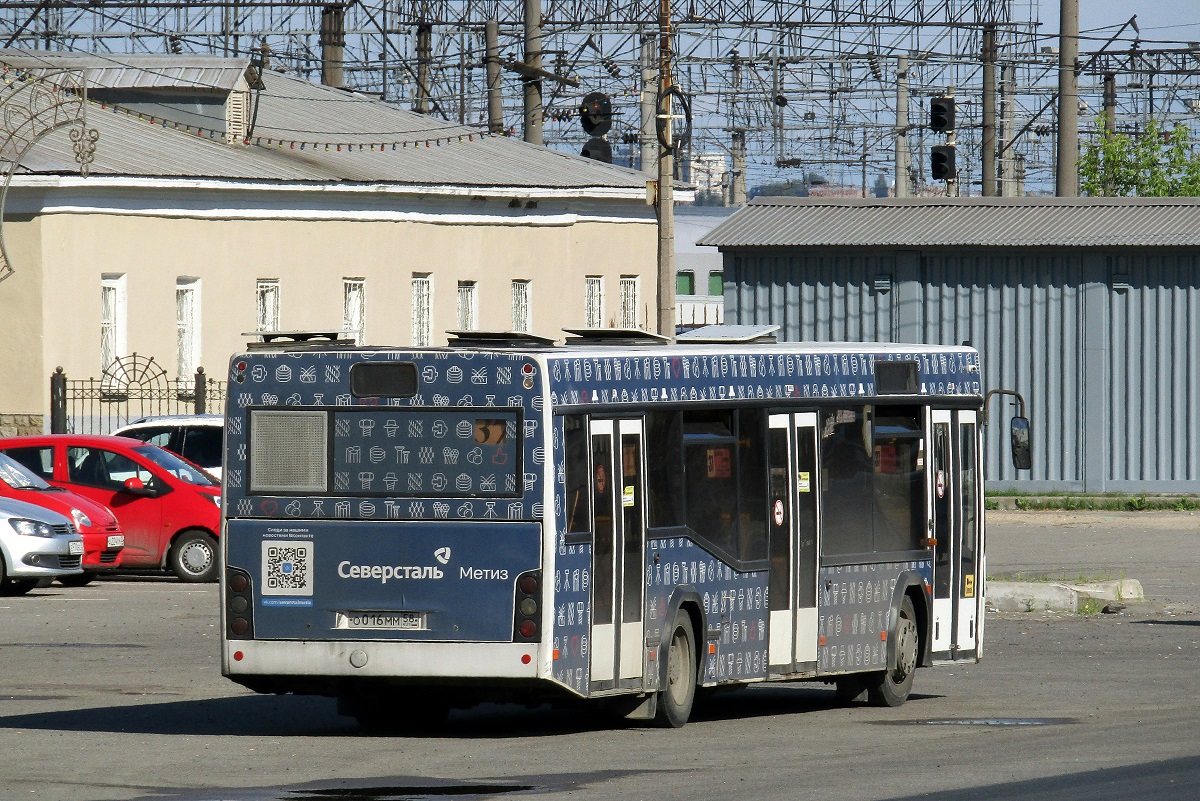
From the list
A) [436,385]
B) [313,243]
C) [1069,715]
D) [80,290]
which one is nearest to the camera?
[436,385]

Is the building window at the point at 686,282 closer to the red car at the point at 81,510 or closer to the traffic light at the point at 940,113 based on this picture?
the traffic light at the point at 940,113

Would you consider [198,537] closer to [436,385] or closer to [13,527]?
[13,527]

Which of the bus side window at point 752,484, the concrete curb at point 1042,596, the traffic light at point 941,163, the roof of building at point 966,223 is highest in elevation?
the traffic light at point 941,163

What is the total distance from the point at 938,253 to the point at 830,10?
39.8 ft

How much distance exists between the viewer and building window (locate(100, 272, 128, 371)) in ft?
116

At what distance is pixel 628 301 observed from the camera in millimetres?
48250

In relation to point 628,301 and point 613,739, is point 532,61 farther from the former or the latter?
point 613,739

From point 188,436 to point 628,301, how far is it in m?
22.0

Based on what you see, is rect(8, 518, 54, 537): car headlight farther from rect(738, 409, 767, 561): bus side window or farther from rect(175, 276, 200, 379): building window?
rect(175, 276, 200, 379): building window

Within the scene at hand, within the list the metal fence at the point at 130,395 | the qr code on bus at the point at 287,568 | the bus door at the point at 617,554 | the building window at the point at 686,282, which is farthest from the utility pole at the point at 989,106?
the qr code on bus at the point at 287,568

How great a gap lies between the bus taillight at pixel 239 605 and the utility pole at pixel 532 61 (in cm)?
3727

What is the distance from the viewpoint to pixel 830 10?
4781 centimetres

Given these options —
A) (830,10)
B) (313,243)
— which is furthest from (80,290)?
(830,10)

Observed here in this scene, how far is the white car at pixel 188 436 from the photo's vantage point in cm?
2719
